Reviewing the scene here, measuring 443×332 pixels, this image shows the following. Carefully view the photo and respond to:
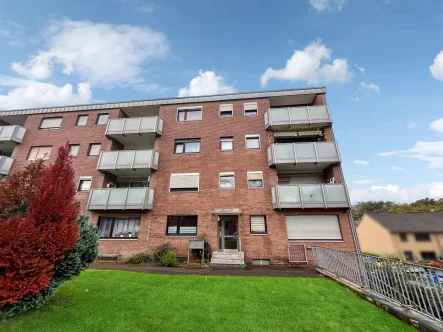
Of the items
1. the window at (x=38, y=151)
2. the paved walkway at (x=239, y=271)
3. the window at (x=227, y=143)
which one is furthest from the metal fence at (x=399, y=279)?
the window at (x=38, y=151)

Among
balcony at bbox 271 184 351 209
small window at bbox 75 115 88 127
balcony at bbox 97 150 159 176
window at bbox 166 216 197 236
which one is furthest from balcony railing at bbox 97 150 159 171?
balcony at bbox 271 184 351 209

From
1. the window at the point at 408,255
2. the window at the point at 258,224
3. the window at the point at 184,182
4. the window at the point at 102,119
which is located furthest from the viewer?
the window at the point at 102,119

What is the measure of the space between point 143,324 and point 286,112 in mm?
14373

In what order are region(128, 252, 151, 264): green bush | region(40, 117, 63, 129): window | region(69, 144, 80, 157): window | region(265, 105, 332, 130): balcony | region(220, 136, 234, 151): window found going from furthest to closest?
region(40, 117, 63, 129): window → region(69, 144, 80, 157): window → region(220, 136, 234, 151): window → region(265, 105, 332, 130): balcony → region(128, 252, 151, 264): green bush

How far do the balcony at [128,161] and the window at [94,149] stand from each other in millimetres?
1428

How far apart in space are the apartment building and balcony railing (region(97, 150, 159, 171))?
0.08 metres

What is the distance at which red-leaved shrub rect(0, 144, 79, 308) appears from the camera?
4309 millimetres

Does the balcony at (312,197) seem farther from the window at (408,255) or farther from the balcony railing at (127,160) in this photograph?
the balcony railing at (127,160)

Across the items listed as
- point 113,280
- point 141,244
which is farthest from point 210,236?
point 113,280

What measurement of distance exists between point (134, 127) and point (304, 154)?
12.7 metres

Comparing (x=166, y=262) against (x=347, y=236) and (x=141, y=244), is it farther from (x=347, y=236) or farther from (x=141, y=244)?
(x=347, y=236)

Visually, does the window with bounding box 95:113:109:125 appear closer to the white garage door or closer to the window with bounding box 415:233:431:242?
the white garage door

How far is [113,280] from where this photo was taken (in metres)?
7.56

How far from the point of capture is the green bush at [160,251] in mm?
12022
